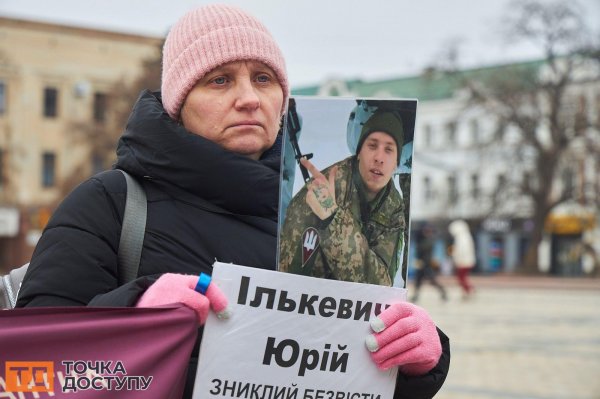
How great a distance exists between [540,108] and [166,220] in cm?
5264

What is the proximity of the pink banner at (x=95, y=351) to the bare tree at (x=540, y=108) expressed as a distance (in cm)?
4892

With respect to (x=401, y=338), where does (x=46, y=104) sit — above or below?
below

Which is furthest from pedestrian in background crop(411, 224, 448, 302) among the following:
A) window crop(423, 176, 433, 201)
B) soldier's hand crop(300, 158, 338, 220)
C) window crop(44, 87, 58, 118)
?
window crop(423, 176, 433, 201)

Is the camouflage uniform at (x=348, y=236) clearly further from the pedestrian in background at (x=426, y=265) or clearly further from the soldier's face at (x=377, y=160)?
the pedestrian in background at (x=426, y=265)

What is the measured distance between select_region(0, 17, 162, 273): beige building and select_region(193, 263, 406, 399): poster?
53.0 m

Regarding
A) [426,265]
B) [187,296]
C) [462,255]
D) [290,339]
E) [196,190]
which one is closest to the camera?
[187,296]

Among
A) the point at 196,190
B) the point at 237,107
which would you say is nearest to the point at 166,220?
the point at 196,190

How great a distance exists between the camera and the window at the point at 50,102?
57.1 metres

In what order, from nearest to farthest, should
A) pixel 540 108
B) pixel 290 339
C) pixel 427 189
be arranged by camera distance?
pixel 290 339 < pixel 540 108 < pixel 427 189

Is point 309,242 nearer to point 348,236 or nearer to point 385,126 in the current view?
point 348,236

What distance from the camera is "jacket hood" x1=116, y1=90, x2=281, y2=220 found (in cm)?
252

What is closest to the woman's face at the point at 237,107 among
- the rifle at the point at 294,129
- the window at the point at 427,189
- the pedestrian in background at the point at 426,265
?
the rifle at the point at 294,129

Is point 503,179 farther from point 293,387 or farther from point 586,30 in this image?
point 293,387

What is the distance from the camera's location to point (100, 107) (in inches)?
2307
